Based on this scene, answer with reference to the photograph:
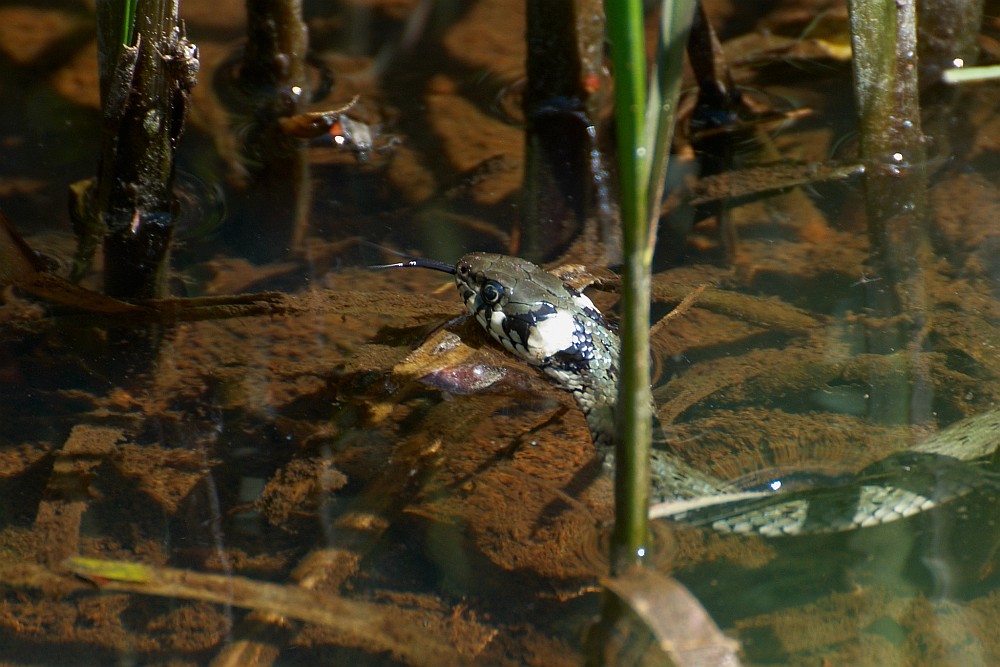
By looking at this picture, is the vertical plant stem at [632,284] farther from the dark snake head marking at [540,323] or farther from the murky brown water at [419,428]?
the dark snake head marking at [540,323]

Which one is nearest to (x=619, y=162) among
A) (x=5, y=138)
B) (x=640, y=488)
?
(x=640, y=488)

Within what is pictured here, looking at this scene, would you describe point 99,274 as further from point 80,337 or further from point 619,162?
→ point 619,162

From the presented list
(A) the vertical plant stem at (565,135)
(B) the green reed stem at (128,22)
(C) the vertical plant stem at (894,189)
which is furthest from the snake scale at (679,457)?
(B) the green reed stem at (128,22)

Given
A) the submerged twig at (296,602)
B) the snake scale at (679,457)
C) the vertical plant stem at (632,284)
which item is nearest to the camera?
the vertical plant stem at (632,284)

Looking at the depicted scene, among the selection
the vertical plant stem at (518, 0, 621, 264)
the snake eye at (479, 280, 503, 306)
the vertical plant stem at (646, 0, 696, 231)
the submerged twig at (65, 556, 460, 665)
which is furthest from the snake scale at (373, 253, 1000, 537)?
the vertical plant stem at (646, 0, 696, 231)

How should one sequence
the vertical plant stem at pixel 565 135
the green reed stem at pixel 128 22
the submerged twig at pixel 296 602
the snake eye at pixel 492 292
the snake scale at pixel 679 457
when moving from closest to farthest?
the submerged twig at pixel 296 602 → the snake scale at pixel 679 457 → the green reed stem at pixel 128 22 → the snake eye at pixel 492 292 → the vertical plant stem at pixel 565 135

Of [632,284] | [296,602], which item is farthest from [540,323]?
[632,284]

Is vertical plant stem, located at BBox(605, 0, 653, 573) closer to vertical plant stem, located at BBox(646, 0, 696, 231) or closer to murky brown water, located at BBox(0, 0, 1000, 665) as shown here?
vertical plant stem, located at BBox(646, 0, 696, 231)

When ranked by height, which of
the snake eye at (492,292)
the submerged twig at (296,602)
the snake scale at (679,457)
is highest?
the snake eye at (492,292)
